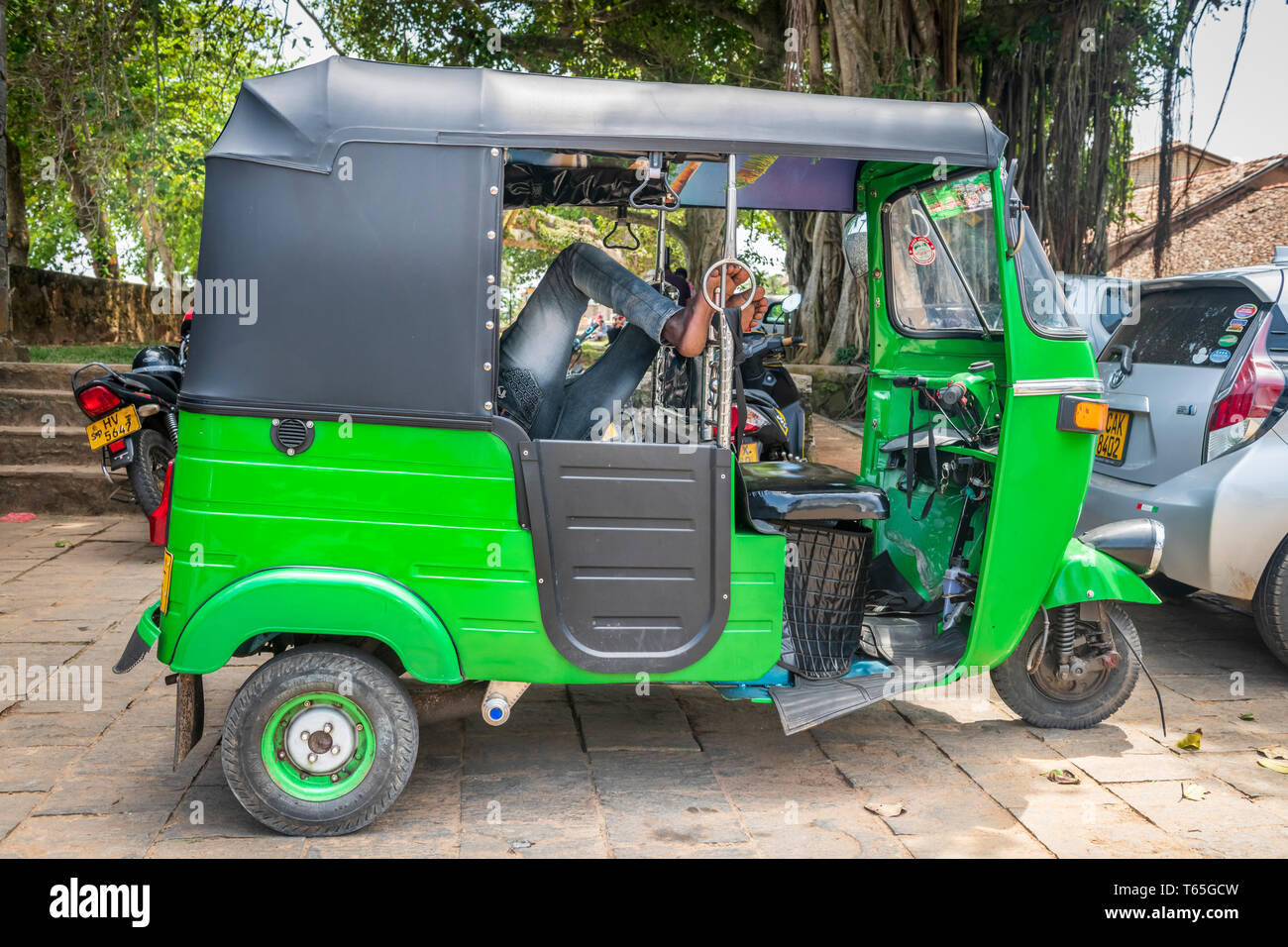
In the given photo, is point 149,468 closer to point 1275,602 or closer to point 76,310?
point 1275,602

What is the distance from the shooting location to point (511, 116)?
10.4 ft

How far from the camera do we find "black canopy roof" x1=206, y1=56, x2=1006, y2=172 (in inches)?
124

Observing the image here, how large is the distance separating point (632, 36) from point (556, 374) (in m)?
13.2

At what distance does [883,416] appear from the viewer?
182 inches

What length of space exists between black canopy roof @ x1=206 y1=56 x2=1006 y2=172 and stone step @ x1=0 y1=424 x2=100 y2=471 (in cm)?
620

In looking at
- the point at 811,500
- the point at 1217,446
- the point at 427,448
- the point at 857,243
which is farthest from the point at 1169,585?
the point at 427,448

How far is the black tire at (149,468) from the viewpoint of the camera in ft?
23.5

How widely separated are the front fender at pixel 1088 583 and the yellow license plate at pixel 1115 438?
1.43 metres

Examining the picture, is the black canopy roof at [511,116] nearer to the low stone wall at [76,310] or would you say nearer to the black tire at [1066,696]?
A: the black tire at [1066,696]

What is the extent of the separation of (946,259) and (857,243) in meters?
0.44

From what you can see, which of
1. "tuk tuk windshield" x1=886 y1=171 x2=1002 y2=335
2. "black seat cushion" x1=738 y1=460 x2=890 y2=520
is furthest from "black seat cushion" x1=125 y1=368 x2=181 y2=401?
"tuk tuk windshield" x1=886 y1=171 x2=1002 y2=335

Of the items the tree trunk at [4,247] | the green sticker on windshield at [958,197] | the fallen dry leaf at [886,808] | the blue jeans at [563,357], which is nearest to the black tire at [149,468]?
the tree trunk at [4,247]

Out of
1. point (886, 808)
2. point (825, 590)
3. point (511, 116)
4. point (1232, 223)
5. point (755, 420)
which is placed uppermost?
point (1232, 223)

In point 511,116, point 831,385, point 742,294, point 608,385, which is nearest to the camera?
point 511,116
